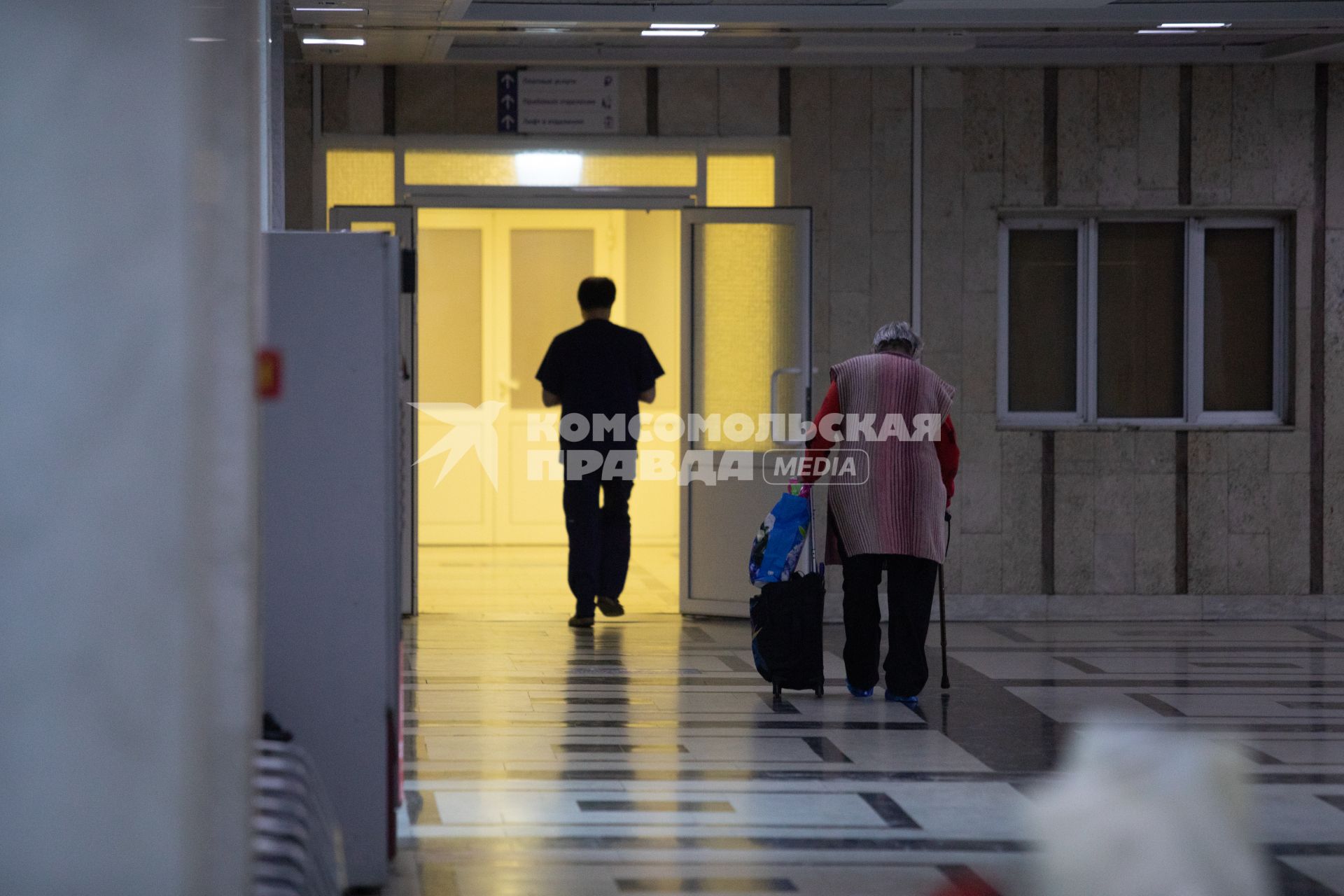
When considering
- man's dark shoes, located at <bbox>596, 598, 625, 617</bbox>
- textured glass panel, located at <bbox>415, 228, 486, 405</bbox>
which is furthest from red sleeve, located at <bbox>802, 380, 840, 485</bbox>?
textured glass panel, located at <bbox>415, 228, 486, 405</bbox>

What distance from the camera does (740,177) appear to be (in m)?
9.77

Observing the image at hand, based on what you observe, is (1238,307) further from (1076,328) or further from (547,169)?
(547,169)

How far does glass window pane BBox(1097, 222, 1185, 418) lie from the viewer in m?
9.94

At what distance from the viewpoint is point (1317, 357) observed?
9820mm

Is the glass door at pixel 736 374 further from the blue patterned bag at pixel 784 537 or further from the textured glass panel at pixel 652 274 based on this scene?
the textured glass panel at pixel 652 274

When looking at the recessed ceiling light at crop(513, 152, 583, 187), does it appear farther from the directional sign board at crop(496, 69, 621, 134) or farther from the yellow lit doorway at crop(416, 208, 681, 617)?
the yellow lit doorway at crop(416, 208, 681, 617)

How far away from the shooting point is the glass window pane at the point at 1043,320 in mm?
9906

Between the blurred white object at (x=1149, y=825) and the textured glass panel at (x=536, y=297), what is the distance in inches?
438

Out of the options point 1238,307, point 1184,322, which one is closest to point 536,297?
point 1184,322

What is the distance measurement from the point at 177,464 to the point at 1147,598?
8243 mm

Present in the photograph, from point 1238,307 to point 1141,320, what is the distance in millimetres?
583

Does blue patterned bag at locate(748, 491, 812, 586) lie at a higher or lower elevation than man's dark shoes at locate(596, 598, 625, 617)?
higher

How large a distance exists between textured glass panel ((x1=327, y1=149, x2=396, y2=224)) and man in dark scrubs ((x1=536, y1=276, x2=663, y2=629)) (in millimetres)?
1314

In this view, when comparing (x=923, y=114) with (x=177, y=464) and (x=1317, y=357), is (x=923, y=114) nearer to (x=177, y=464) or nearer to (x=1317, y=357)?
(x=1317, y=357)
